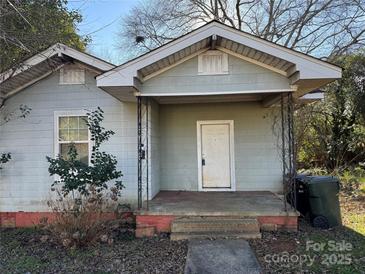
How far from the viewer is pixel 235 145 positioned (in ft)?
30.2

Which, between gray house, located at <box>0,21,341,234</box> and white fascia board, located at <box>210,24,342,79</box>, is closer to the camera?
white fascia board, located at <box>210,24,342,79</box>

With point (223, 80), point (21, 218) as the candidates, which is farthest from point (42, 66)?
point (223, 80)

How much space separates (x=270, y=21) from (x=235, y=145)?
14.6m

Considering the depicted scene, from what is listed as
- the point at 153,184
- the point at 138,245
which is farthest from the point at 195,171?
the point at 138,245

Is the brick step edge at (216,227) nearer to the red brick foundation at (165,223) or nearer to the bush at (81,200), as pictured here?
the red brick foundation at (165,223)

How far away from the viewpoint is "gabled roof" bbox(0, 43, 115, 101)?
6.99 metres

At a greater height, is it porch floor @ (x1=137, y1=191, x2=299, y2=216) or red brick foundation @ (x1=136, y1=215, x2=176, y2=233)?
porch floor @ (x1=137, y1=191, x2=299, y2=216)

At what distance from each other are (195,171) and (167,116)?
1786 mm

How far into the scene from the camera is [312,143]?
16156mm

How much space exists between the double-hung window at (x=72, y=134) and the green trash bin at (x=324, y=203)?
516 centimetres

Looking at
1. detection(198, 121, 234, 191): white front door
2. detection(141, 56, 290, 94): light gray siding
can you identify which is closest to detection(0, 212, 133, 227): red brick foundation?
detection(141, 56, 290, 94): light gray siding

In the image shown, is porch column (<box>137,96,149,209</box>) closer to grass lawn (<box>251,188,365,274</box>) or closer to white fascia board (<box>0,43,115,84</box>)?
white fascia board (<box>0,43,115,84</box>)

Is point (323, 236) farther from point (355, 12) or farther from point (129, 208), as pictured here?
point (355, 12)

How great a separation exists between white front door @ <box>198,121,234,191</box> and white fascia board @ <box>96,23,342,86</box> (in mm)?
3417
